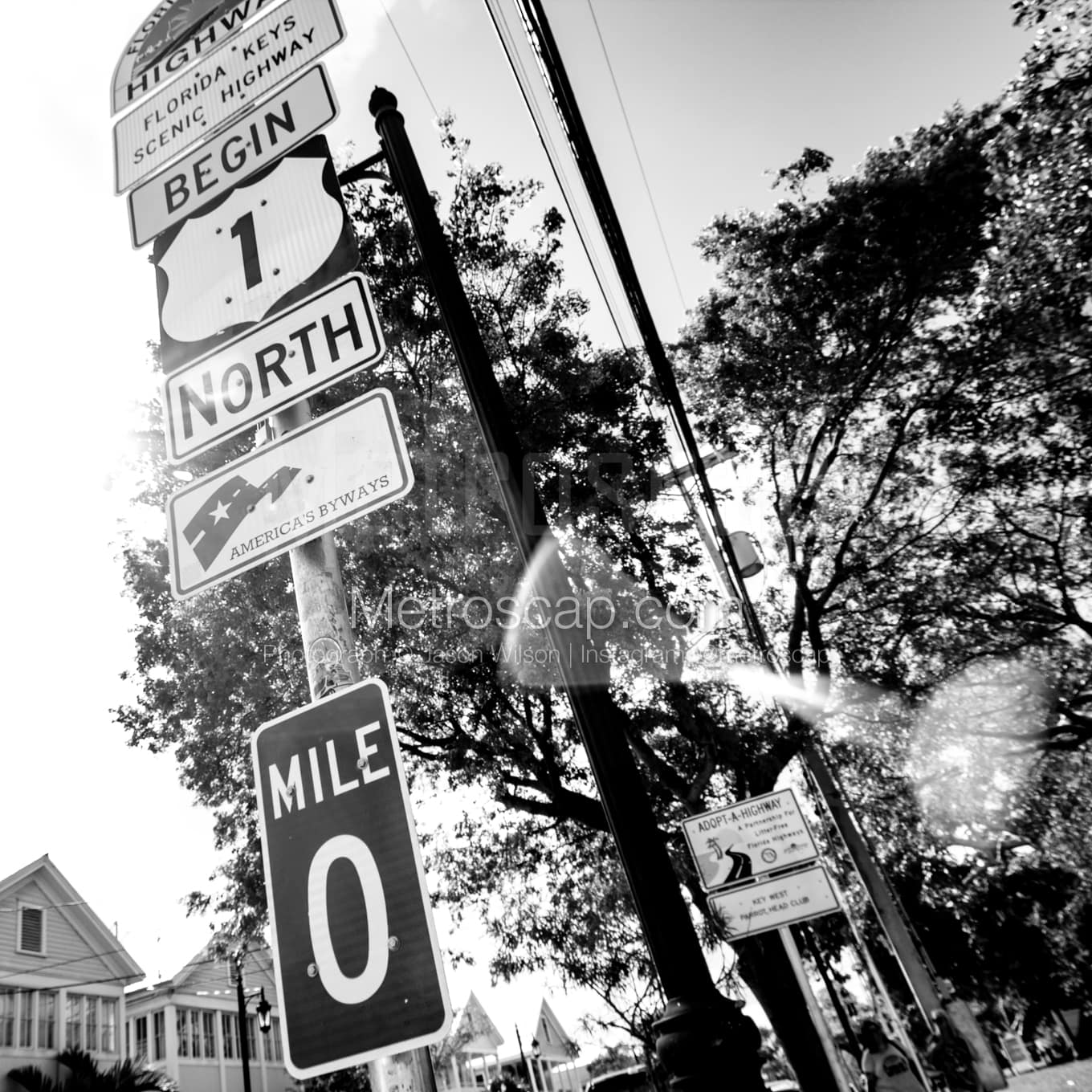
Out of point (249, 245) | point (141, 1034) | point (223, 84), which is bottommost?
point (249, 245)

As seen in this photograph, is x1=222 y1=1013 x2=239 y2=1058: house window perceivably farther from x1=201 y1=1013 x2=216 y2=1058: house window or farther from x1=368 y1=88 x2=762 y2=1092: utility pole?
x1=368 y1=88 x2=762 y2=1092: utility pole

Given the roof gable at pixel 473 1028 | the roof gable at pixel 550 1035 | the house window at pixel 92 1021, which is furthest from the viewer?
the roof gable at pixel 473 1028

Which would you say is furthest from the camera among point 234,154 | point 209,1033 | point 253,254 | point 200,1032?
point 209,1033

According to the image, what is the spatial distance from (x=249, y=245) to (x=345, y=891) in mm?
2365

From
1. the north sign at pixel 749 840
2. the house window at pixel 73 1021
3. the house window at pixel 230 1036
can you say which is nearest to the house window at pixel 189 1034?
the house window at pixel 230 1036

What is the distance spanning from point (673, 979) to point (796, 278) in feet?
49.1

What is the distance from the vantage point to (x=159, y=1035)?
24641mm

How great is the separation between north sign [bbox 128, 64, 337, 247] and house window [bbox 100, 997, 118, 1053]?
79.9 feet

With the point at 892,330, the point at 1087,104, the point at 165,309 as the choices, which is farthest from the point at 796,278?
A: the point at 165,309

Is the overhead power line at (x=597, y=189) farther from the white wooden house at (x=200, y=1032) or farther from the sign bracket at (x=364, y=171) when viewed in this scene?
the white wooden house at (x=200, y=1032)

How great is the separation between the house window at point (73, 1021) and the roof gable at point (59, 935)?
41 centimetres

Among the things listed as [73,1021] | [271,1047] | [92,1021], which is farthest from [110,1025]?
[271,1047]

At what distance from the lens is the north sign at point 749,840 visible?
732 centimetres

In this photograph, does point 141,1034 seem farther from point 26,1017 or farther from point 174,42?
point 174,42
